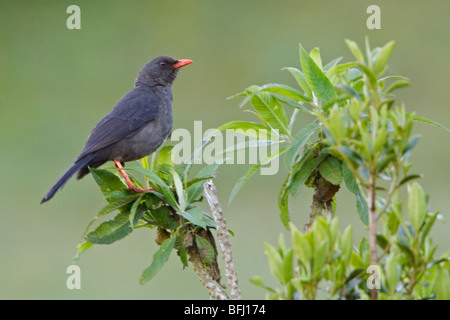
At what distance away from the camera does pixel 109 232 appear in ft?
7.29

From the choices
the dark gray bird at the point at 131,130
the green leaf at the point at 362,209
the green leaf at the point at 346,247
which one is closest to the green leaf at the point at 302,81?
the green leaf at the point at 362,209

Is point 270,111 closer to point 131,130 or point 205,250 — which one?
point 205,250

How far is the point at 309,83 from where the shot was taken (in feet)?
6.87

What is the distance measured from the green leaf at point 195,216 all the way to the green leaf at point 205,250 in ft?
0.23

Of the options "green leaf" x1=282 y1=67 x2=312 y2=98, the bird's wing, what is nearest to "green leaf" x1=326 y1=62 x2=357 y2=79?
"green leaf" x1=282 y1=67 x2=312 y2=98

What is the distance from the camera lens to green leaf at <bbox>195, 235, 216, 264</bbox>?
2195 mm

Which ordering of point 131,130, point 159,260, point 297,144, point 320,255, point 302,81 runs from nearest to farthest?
point 320,255 < point 297,144 < point 159,260 < point 302,81 < point 131,130

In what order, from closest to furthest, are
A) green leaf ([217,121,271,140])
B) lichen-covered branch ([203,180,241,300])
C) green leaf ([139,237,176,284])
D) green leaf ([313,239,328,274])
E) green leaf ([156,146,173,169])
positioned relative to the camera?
Result: green leaf ([313,239,328,274]), lichen-covered branch ([203,180,241,300]), green leaf ([139,237,176,284]), green leaf ([217,121,271,140]), green leaf ([156,146,173,169])

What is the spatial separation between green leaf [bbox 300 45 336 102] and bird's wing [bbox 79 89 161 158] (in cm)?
181

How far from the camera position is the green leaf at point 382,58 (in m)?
1.46

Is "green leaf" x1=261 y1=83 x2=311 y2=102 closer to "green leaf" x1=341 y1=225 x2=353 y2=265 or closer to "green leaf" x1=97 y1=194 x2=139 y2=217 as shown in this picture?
"green leaf" x1=97 y1=194 x2=139 y2=217

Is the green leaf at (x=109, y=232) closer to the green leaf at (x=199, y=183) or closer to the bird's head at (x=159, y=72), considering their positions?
the green leaf at (x=199, y=183)

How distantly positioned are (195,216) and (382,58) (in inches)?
33.9

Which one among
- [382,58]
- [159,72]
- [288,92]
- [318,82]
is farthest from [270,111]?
[159,72]
